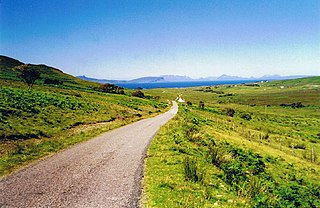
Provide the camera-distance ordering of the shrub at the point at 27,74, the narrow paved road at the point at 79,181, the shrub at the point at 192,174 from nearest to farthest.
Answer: the narrow paved road at the point at 79,181
the shrub at the point at 192,174
the shrub at the point at 27,74

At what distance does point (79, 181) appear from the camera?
13945 mm

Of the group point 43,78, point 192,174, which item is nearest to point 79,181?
point 192,174

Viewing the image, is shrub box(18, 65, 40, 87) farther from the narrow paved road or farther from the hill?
the narrow paved road

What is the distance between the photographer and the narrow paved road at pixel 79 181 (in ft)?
37.5

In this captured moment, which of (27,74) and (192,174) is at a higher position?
(27,74)

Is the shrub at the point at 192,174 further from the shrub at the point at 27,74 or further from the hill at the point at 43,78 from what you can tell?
the hill at the point at 43,78

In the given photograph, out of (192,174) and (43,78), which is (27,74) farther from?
(192,174)

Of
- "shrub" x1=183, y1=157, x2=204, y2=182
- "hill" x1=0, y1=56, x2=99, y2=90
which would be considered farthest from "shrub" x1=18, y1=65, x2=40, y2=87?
"shrub" x1=183, y1=157, x2=204, y2=182

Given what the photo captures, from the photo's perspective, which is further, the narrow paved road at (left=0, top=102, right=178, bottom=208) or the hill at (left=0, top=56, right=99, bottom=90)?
the hill at (left=0, top=56, right=99, bottom=90)

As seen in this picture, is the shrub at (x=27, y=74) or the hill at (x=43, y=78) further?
the hill at (x=43, y=78)

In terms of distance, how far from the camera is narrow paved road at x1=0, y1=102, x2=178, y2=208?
1142 centimetres

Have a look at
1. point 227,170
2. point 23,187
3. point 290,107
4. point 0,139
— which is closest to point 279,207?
point 227,170

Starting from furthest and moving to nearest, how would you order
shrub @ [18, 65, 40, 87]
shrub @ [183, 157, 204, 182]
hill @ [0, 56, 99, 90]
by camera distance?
hill @ [0, 56, 99, 90] < shrub @ [18, 65, 40, 87] < shrub @ [183, 157, 204, 182]

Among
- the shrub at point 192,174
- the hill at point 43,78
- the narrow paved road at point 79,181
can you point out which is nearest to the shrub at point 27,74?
the hill at point 43,78
